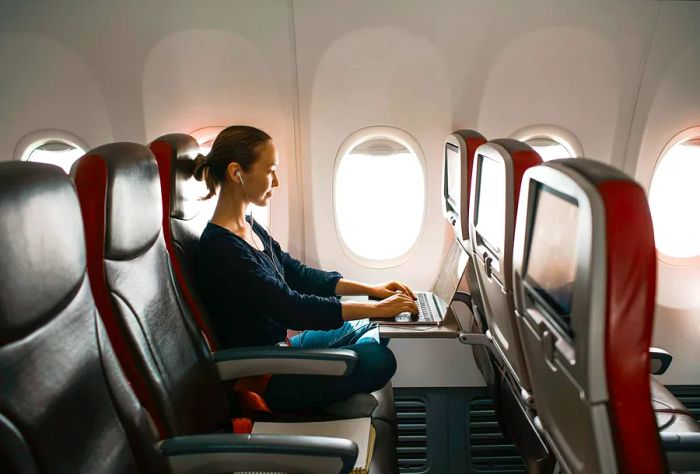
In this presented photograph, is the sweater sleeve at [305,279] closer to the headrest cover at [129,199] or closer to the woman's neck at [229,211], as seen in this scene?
the woman's neck at [229,211]

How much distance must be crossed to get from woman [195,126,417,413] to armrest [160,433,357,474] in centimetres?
54

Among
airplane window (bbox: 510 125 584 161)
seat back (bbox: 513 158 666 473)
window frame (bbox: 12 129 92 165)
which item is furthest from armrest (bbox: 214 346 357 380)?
window frame (bbox: 12 129 92 165)

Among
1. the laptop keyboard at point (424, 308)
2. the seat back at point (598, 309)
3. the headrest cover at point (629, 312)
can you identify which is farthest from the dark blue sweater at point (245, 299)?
the headrest cover at point (629, 312)

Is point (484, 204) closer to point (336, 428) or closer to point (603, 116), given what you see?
point (336, 428)

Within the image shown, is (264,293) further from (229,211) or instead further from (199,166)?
(199,166)

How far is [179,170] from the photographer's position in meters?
1.91

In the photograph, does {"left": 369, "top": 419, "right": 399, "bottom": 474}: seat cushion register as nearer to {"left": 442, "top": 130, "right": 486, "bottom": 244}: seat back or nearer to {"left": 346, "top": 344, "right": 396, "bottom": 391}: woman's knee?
{"left": 346, "top": 344, "right": 396, "bottom": 391}: woman's knee

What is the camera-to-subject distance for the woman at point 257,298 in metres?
1.98

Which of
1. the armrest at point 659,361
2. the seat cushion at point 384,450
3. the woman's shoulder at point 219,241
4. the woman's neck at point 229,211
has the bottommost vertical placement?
the seat cushion at point 384,450

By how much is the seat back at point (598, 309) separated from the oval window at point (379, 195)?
1989 millimetres

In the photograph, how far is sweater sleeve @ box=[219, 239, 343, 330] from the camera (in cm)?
200

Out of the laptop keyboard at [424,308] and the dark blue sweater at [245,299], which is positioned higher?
the dark blue sweater at [245,299]

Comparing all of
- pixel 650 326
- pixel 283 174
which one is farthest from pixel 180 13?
pixel 650 326

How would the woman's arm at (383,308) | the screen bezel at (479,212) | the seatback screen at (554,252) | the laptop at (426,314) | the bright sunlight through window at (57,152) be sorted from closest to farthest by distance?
the seatback screen at (554,252) < the screen bezel at (479,212) < the woman's arm at (383,308) < the laptop at (426,314) < the bright sunlight through window at (57,152)
